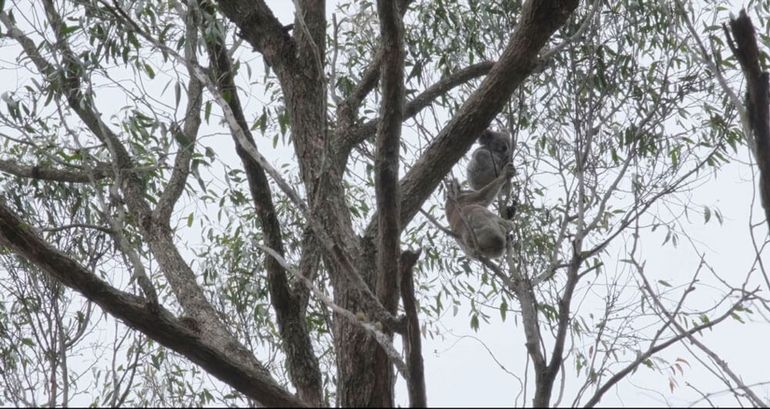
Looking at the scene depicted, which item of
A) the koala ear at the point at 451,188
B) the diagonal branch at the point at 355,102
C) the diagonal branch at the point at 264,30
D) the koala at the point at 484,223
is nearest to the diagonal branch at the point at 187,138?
the diagonal branch at the point at 264,30

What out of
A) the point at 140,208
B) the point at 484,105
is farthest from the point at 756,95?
the point at 140,208

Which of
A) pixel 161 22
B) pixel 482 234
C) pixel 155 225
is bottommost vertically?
pixel 155 225

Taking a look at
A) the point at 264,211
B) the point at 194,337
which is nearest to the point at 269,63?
the point at 264,211

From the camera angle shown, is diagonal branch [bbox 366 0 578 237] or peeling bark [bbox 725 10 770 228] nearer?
peeling bark [bbox 725 10 770 228]

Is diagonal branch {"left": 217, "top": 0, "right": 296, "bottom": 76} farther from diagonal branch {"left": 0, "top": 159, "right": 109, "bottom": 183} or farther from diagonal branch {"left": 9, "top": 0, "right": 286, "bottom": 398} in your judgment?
diagonal branch {"left": 0, "top": 159, "right": 109, "bottom": 183}

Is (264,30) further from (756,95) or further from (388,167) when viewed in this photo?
(756,95)

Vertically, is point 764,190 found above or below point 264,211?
below

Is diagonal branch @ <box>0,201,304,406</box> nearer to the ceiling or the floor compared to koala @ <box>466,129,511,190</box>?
nearer to the floor

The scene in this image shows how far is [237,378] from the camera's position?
3018mm

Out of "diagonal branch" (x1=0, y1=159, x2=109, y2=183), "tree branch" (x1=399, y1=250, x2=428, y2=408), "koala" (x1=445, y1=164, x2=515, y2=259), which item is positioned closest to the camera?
"tree branch" (x1=399, y1=250, x2=428, y2=408)

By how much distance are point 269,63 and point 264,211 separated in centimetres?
80

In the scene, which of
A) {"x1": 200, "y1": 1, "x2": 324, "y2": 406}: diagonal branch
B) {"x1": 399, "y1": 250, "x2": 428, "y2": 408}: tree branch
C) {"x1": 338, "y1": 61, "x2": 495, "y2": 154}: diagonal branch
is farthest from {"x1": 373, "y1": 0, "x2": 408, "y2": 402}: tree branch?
{"x1": 338, "y1": 61, "x2": 495, "y2": 154}: diagonal branch

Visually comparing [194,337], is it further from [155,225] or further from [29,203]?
[29,203]

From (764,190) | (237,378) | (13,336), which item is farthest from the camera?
(13,336)
